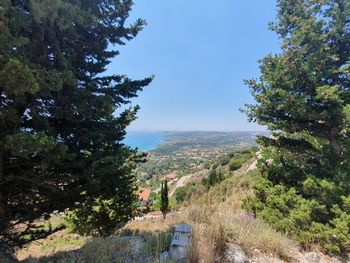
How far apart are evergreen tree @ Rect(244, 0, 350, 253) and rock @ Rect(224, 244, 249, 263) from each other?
208 centimetres

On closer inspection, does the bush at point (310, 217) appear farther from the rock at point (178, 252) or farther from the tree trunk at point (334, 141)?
the rock at point (178, 252)

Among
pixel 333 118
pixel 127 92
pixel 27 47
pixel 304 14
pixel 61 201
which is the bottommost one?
pixel 61 201

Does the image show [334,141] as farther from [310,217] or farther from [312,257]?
[312,257]

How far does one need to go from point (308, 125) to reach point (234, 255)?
13.5 ft

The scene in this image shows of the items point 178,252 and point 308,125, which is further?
point 308,125

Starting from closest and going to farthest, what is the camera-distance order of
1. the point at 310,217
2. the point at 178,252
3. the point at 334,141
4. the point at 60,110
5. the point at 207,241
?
the point at 178,252, the point at 207,241, the point at 60,110, the point at 310,217, the point at 334,141

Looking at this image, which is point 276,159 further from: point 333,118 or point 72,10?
point 72,10

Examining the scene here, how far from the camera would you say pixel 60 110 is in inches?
164

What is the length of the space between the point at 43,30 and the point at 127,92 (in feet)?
6.19

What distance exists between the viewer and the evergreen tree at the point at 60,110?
3408 mm

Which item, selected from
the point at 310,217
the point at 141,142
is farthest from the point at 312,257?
the point at 141,142

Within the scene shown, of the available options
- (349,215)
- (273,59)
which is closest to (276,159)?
(349,215)

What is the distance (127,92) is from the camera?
17.1 ft

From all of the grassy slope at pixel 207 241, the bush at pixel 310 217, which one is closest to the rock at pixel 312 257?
the grassy slope at pixel 207 241
